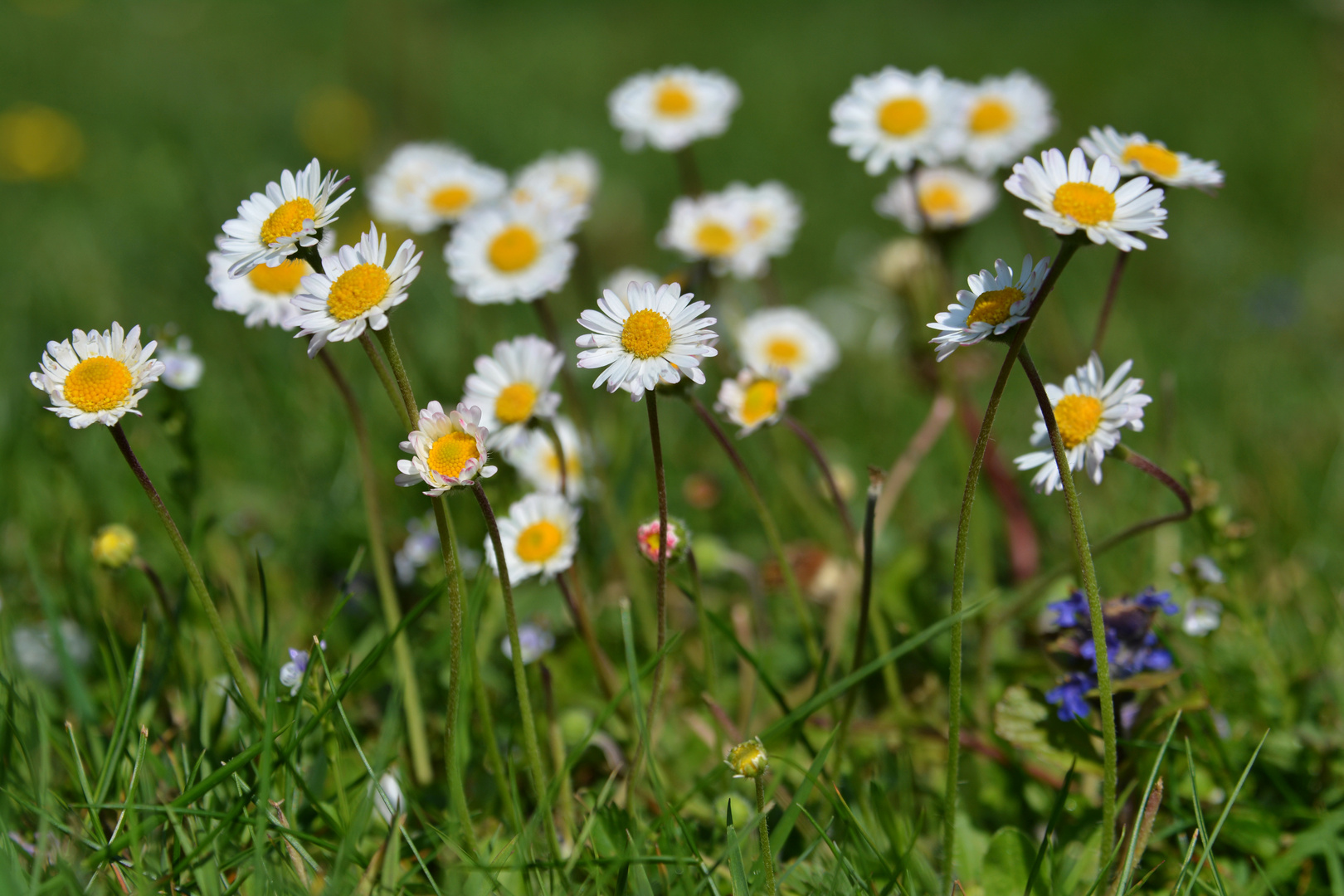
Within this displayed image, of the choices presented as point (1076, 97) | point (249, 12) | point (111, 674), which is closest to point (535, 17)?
point (249, 12)

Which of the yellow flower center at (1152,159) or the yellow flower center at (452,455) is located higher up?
the yellow flower center at (452,455)

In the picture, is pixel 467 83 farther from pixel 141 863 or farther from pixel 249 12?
pixel 141 863

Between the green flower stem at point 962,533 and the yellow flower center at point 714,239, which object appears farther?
the yellow flower center at point 714,239

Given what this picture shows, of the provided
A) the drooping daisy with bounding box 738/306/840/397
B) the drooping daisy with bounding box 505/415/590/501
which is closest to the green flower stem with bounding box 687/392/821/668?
the drooping daisy with bounding box 505/415/590/501

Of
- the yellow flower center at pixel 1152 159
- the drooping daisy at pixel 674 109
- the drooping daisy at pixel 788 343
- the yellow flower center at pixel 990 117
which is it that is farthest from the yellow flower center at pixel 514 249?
the yellow flower center at pixel 1152 159

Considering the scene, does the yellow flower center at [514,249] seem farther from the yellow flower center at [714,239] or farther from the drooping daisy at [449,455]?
the drooping daisy at [449,455]
